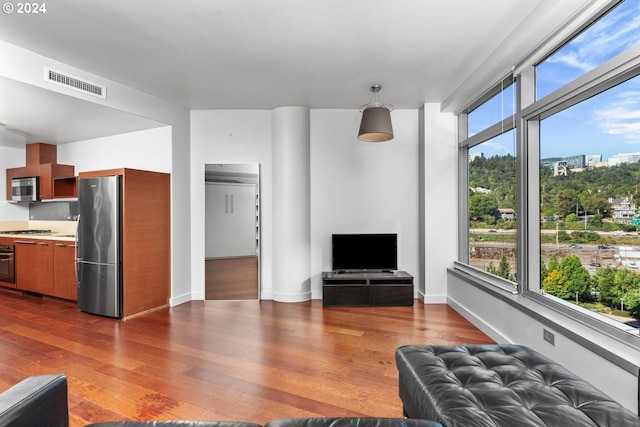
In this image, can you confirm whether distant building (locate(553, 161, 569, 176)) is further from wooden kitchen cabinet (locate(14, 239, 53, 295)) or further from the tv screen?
wooden kitchen cabinet (locate(14, 239, 53, 295))

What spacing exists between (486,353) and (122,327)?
143 inches

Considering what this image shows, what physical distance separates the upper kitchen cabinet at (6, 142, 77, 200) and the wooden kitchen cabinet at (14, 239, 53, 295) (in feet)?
3.20

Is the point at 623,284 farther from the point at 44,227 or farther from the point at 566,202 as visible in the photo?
the point at 44,227

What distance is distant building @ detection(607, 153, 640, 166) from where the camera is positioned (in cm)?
206

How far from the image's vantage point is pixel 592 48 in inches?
92.6

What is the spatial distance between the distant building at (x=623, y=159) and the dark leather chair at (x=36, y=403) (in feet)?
10.5

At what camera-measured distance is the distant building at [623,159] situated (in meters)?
2.06

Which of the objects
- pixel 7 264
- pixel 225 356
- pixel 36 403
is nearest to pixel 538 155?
pixel 225 356

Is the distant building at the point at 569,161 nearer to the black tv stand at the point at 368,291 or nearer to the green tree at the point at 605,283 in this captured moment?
the green tree at the point at 605,283

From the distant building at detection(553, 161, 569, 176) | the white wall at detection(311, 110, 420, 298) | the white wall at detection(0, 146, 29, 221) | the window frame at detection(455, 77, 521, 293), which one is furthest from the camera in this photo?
the white wall at detection(0, 146, 29, 221)

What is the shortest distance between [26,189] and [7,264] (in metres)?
1.30

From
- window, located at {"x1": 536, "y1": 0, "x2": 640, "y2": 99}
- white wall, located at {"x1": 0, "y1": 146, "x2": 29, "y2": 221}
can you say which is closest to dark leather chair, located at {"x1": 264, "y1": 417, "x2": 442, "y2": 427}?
window, located at {"x1": 536, "y1": 0, "x2": 640, "y2": 99}

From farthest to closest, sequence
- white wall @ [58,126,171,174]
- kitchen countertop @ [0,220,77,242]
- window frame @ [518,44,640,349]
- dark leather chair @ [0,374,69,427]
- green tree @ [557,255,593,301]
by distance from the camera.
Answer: kitchen countertop @ [0,220,77,242] → white wall @ [58,126,171,174] → green tree @ [557,255,593,301] → window frame @ [518,44,640,349] → dark leather chair @ [0,374,69,427]

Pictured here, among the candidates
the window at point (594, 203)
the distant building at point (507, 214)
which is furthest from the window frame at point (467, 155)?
the window at point (594, 203)
